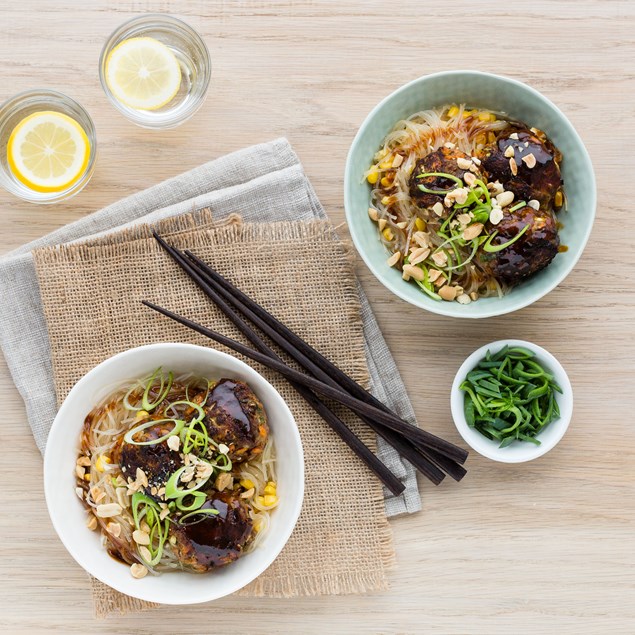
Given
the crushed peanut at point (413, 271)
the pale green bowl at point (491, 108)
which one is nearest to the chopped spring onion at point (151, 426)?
the pale green bowl at point (491, 108)

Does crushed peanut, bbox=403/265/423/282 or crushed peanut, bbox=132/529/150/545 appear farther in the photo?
crushed peanut, bbox=403/265/423/282

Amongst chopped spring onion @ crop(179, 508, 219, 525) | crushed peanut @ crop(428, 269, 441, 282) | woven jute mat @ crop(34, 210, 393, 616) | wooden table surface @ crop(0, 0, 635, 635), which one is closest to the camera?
chopped spring onion @ crop(179, 508, 219, 525)

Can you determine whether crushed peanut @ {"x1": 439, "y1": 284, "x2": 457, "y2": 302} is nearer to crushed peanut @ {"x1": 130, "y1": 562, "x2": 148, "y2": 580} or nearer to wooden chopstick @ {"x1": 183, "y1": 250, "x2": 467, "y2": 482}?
wooden chopstick @ {"x1": 183, "y1": 250, "x2": 467, "y2": 482}

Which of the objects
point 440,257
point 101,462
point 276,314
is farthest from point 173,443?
point 440,257

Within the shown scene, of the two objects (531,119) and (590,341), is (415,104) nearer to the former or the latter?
(531,119)

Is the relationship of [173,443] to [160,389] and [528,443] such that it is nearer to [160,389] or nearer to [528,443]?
[160,389]

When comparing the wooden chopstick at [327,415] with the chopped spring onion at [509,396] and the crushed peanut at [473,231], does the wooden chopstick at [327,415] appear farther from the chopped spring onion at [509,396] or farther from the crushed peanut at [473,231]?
the crushed peanut at [473,231]

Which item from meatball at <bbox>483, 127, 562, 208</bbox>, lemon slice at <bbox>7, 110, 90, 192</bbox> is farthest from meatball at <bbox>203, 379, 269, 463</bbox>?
meatball at <bbox>483, 127, 562, 208</bbox>
